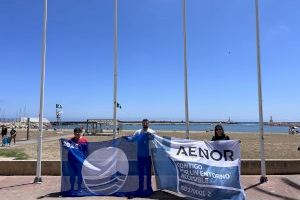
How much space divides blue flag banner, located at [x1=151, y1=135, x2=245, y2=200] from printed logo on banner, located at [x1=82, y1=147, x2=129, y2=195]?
851 millimetres

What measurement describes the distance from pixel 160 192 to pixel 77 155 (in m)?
2.27

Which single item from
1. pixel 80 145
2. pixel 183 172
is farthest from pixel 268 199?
pixel 80 145

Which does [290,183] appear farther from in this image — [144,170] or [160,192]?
[144,170]

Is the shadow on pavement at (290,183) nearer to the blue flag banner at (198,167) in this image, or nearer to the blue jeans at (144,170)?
the blue flag banner at (198,167)

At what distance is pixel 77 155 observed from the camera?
10.1m

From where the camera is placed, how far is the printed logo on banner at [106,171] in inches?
390

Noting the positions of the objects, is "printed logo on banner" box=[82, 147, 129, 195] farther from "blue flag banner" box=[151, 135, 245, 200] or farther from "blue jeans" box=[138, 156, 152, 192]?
"blue flag banner" box=[151, 135, 245, 200]

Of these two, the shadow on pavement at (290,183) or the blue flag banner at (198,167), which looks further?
the shadow on pavement at (290,183)

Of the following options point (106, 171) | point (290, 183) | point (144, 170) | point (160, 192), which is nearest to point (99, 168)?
point (106, 171)

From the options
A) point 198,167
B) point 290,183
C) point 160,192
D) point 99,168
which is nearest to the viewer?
point 198,167

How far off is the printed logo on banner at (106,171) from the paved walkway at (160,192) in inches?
20.1

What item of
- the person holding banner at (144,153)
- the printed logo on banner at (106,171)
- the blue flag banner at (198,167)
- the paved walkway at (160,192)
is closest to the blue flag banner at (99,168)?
the printed logo on banner at (106,171)

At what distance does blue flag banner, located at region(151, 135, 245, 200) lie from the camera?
9.18 meters

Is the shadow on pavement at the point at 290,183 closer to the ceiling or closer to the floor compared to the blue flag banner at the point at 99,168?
closer to the floor
